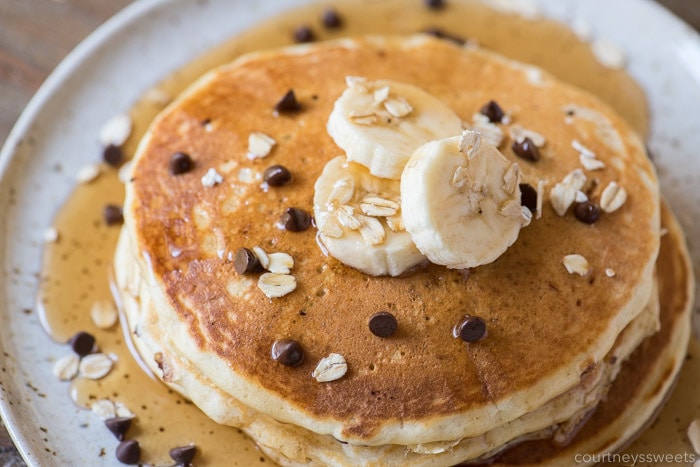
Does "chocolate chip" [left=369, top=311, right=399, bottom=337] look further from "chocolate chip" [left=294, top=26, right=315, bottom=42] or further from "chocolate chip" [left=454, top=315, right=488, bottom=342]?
"chocolate chip" [left=294, top=26, right=315, bottom=42]

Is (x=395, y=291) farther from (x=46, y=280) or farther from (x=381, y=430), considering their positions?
(x=46, y=280)

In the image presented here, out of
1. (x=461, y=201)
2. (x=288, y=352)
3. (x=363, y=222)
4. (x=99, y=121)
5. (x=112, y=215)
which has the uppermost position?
(x=461, y=201)

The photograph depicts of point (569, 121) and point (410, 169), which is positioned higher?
point (410, 169)

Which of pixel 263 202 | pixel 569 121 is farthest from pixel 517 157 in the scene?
pixel 263 202

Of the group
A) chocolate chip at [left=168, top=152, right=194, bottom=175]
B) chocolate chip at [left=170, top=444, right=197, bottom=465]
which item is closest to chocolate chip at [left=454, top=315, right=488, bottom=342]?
chocolate chip at [left=170, top=444, right=197, bottom=465]

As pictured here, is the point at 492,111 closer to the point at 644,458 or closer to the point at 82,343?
the point at 644,458

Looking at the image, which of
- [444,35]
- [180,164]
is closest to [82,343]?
[180,164]

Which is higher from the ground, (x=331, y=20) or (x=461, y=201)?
(x=461, y=201)
